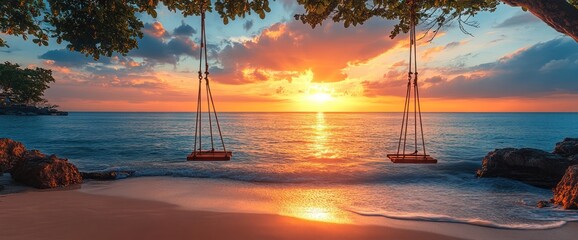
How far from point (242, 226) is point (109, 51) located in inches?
222

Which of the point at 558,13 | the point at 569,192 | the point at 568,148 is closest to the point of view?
the point at 558,13

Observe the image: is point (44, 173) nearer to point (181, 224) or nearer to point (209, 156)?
point (181, 224)

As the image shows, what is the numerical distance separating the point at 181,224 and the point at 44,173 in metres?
7.41

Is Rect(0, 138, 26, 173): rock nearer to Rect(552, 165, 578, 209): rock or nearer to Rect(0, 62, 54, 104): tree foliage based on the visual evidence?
Rect(552, 165, 578, 209): rock

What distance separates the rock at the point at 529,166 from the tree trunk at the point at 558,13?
1176 cm

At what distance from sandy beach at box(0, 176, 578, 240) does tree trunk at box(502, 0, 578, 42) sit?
4.72 metres

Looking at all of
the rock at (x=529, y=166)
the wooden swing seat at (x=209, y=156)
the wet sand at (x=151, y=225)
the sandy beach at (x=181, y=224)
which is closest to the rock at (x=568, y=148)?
the rock at (x=529, y=166)

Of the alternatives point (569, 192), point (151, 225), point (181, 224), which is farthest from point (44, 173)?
point (569, 192)

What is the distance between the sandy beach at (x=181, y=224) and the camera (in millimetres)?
7266

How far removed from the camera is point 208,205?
400 inches

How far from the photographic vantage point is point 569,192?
33.4ft

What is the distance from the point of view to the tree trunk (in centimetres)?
549

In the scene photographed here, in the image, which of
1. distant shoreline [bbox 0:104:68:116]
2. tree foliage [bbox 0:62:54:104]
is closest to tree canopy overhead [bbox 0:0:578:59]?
tree foliage [bbox 0:62:54:104]

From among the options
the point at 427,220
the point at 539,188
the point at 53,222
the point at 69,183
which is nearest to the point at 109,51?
the point at 53,222
